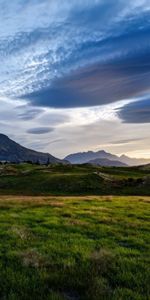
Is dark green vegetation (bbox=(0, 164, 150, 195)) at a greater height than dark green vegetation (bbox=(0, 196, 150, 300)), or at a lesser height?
greater

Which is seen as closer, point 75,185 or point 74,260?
point 74,260

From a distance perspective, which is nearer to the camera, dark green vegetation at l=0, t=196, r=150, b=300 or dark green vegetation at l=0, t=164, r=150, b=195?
dark green vegetation at l=0, t=196, r=150, b=300

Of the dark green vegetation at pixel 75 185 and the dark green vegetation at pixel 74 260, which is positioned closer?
the dark green vegetation at pixel 74 260

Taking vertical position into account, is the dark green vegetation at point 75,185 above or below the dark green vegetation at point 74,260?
above

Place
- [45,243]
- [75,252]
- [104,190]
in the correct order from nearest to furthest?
[75,252] < [45,243] < [104,190]

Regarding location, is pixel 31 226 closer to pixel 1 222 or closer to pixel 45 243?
pixel 1 222

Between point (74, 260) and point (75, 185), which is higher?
point (75, 185)

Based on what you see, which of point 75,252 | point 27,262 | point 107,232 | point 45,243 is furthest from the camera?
point 107,232

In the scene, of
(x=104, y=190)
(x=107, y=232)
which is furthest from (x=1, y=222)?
(x=104, y=190)

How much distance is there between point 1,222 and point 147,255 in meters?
10.8

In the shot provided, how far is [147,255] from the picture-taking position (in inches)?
589

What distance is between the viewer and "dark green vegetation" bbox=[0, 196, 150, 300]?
34.4 feet

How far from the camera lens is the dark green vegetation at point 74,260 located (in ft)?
34.4

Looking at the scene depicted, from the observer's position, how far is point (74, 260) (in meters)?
13.4
